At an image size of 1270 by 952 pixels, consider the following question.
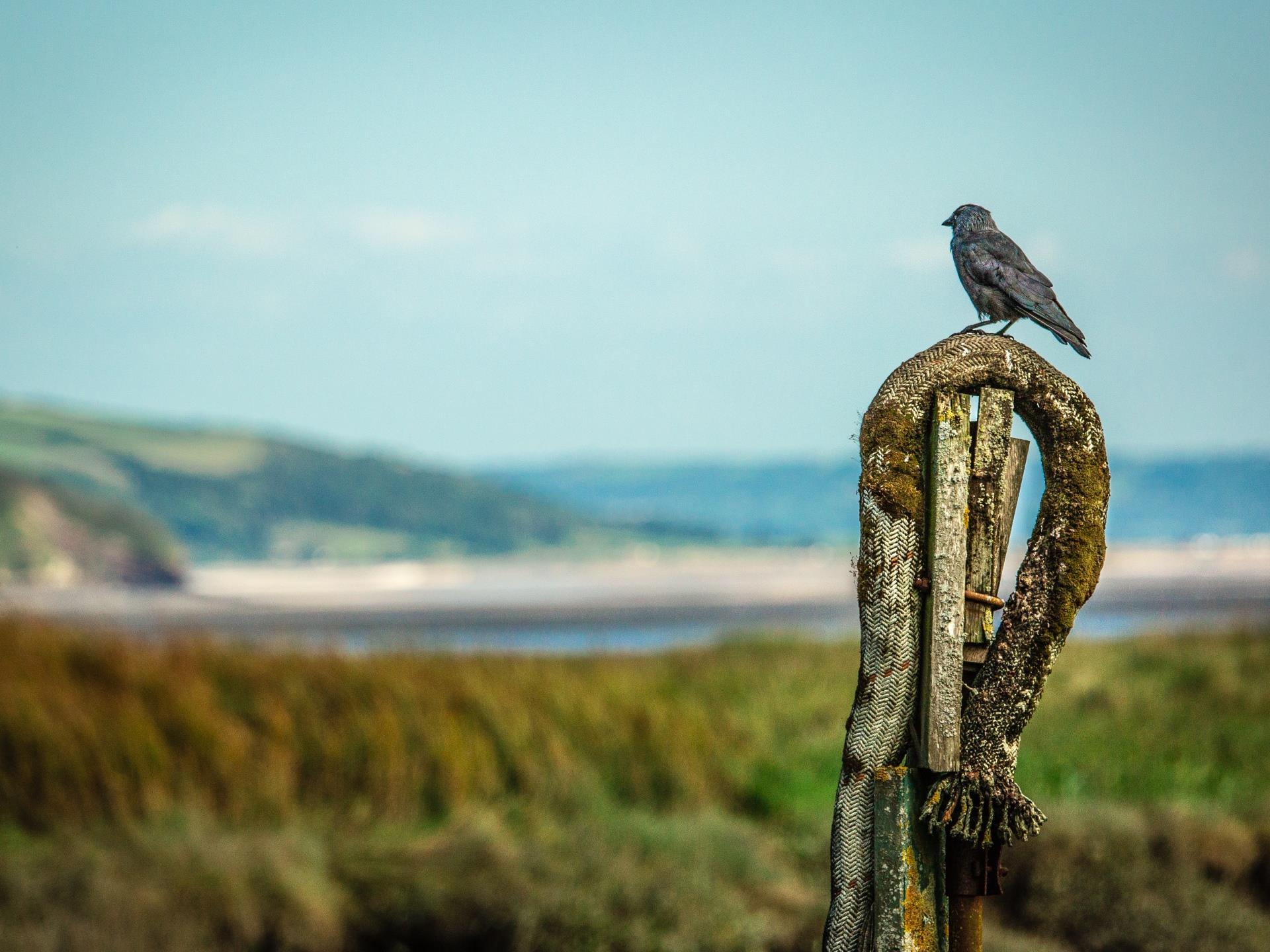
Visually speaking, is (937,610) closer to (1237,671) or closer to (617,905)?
(617,905)

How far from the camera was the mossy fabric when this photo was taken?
239cm

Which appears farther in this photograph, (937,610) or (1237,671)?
(1237,671)

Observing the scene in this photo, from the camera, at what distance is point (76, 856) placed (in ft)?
23.8

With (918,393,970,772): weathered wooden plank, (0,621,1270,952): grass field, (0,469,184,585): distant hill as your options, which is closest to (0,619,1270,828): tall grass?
(0,621,1270,952): grass field

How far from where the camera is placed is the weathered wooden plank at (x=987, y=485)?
2.42m

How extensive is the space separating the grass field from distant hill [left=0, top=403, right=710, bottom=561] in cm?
9856

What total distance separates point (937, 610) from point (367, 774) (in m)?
6.87

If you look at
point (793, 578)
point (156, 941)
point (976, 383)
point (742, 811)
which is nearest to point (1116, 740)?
point (742, 811)

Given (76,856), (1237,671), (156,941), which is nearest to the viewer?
(156,941)

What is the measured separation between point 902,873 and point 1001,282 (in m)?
1.08

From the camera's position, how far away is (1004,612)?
7.99 feet

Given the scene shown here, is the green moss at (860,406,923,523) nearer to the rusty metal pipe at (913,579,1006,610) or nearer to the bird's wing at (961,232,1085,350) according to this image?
the rusty metal pipe at (913,579,1006,610)

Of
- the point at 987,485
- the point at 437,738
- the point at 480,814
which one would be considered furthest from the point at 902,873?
the point at 437,738

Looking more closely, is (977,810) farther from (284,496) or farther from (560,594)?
(284,496)
